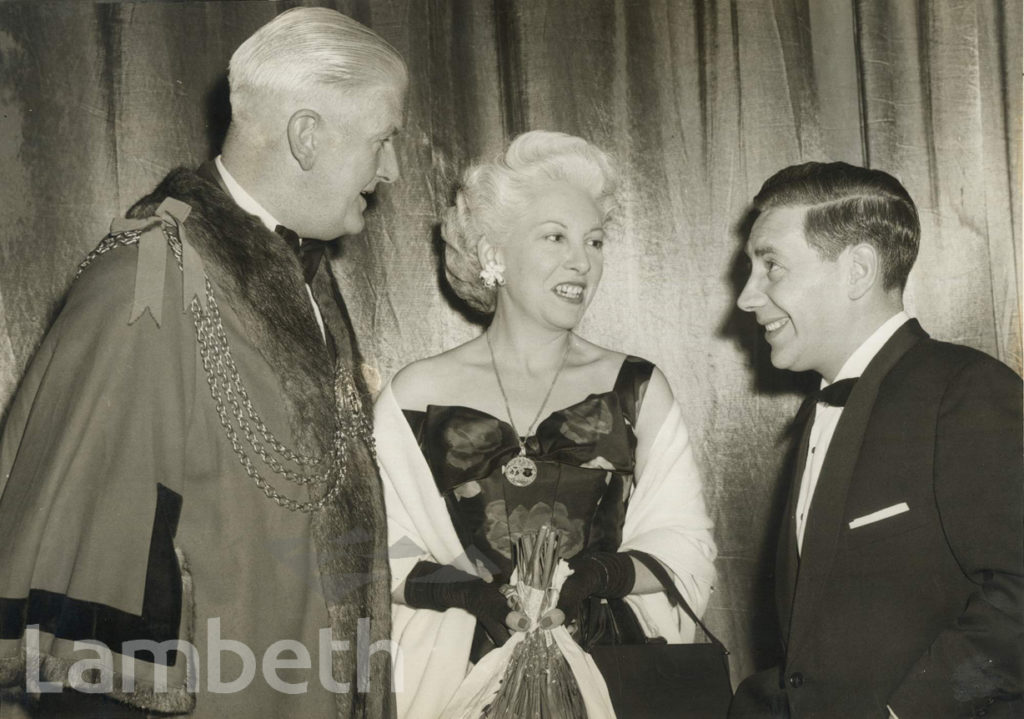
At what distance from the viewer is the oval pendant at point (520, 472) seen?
6.59 ft

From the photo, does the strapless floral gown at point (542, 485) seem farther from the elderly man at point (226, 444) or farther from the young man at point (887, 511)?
the young man at point (887, 511)

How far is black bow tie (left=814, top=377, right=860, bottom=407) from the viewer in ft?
6.38

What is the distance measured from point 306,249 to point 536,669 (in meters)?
0.83

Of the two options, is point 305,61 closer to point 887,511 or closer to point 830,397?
point 830,397

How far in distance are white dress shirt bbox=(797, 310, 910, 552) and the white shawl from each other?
0.67ft

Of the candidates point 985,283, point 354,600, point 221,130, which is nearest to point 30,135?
point 221,130

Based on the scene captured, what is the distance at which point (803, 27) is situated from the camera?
231 centimetres

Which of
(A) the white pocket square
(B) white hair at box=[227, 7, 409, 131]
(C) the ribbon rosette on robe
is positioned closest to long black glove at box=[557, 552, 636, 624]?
(C) the ribbon rosette on robe

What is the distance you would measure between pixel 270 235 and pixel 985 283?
140 cm

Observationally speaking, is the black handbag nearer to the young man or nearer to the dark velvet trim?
the young man

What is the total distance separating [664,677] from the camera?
1.97 metres

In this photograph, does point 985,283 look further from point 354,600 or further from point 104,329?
point 104,329

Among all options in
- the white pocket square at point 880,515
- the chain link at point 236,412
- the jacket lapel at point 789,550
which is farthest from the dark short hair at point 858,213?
the chain link at point 236,412

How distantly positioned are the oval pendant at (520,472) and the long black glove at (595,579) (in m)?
0.16
